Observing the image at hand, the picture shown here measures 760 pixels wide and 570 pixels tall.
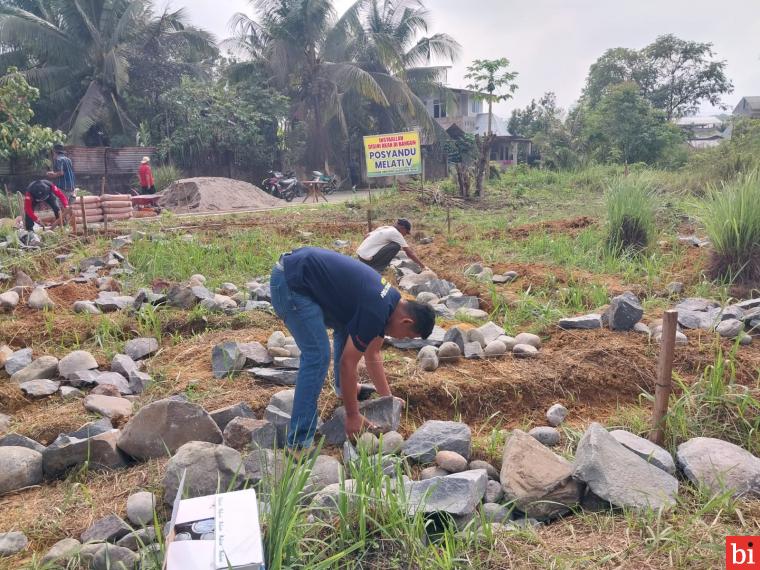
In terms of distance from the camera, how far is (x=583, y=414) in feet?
11.5

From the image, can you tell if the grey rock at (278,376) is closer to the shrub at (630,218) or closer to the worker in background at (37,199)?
the shrub at (630,218)

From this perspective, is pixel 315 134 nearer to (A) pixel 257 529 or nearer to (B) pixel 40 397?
(B) pixel 40 397

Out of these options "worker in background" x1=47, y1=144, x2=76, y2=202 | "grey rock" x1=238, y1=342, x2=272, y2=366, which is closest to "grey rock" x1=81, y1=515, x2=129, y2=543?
"grey rock" x1=238, y1=342, x2=272, y2=366

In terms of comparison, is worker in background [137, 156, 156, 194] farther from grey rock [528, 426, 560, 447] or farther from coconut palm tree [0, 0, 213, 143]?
grey rock [528, 426, 560, 447]

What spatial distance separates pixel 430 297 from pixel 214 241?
395cm

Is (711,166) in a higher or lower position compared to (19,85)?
lower

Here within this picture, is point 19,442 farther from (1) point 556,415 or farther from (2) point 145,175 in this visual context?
(2) point 145,175

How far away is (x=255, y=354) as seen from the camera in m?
3.97

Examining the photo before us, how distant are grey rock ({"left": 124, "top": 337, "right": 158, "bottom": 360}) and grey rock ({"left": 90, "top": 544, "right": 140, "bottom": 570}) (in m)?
2.41

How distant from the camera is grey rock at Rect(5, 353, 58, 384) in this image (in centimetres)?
395

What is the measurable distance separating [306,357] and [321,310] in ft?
0.79

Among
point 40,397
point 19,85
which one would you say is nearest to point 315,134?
point 19,85

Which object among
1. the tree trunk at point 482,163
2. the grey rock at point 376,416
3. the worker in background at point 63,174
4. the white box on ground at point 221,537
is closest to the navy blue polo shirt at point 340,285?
the grey rock at point 376,416

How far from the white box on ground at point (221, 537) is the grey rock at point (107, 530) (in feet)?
1.28
